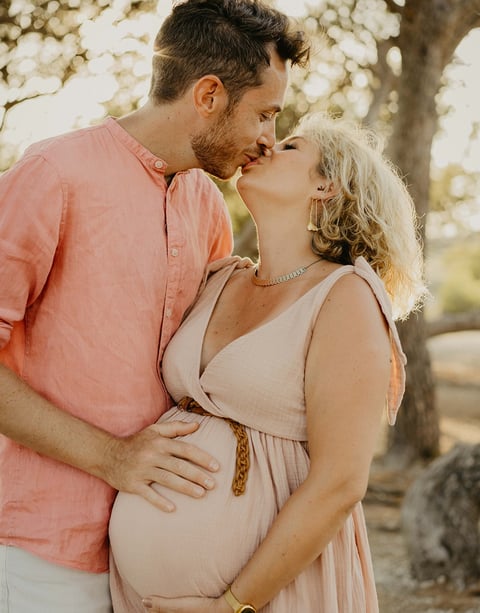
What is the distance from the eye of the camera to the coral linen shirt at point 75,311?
80.7 inches

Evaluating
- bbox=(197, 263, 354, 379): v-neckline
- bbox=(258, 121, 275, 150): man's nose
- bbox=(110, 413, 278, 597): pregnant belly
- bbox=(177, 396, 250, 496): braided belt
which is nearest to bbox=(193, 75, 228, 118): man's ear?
bbox=(258, 121, 275, 150): man's nose

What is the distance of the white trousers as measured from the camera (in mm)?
2090

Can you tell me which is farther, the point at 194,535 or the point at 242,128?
the point at 242,128

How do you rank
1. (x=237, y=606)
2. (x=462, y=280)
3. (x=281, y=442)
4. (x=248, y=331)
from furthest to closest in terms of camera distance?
1. (x=462, y=280)
2. (x=248, y=331)
3. (x=281, y=442)
4. (x=237, y=606)

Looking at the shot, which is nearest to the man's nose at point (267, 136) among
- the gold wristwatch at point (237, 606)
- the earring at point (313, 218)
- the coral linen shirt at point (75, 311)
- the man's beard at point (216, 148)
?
the man's beard at point (216, 148)

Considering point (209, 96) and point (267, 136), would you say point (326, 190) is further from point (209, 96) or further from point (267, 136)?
point (209, 96)

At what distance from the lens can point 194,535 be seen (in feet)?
6.91

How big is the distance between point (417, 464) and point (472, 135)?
3.57 meters

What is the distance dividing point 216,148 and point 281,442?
34.3 inches

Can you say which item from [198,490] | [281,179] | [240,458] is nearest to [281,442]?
[240,458]

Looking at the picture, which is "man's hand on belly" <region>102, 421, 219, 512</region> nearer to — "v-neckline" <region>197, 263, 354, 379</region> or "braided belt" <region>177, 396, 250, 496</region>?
"braided belt" <region>177, 396, 250, 496</region>

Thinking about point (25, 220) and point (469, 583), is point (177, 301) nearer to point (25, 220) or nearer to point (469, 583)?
point (25, 220)

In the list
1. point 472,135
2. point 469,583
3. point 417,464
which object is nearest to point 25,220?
point 469,583

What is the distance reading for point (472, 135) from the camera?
8.99 meters
